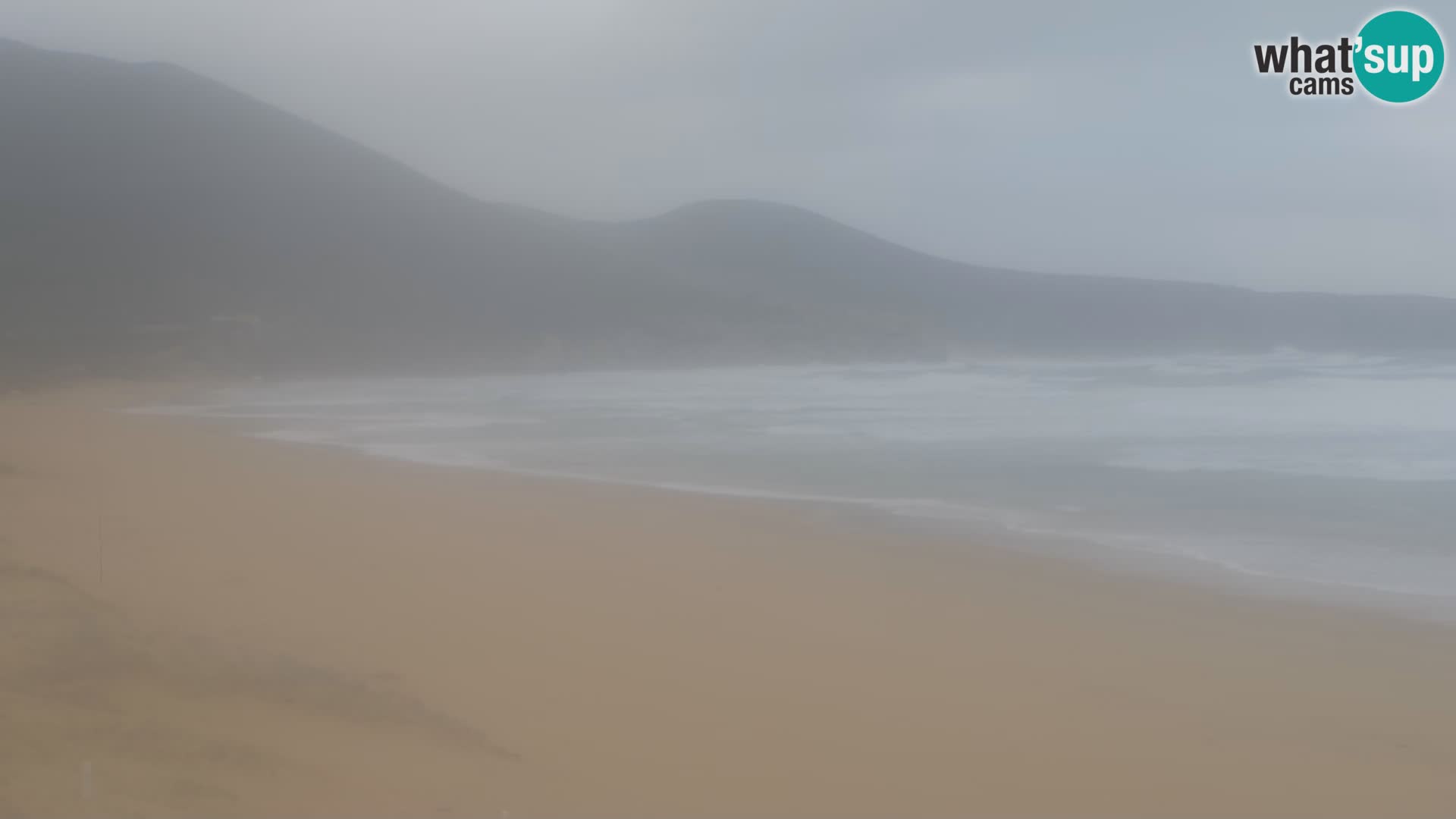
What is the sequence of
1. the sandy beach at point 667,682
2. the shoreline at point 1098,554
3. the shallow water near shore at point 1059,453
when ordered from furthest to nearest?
the shallow water near shore at point 1059,453, the shoreline at point 1098,554, the sandy beach at point 667,682

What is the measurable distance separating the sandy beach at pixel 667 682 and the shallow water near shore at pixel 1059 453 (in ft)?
4.82

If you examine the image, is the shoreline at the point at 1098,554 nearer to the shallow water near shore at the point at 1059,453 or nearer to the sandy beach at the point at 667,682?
the shallow water near shore at the point at 1059,453

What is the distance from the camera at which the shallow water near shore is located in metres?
8.41

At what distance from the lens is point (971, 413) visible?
21.6 m

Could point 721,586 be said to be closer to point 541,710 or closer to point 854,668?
point 854,668

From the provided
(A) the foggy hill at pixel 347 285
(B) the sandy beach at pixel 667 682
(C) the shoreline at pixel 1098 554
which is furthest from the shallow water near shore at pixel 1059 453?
(A) the foggy hill at pixel 347 285

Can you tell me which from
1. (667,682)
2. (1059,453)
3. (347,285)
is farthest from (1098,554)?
(347,285)

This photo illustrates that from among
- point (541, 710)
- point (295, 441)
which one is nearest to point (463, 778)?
point (541, 710)

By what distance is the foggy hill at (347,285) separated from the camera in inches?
1919

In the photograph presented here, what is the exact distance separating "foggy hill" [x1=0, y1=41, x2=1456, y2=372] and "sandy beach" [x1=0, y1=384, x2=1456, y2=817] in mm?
37462

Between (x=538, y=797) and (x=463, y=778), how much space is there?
0.88 feet

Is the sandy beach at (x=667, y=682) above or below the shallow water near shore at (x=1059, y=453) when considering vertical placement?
below

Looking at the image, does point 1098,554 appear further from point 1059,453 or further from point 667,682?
point 1059,453

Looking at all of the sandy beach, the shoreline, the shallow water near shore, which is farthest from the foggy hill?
the sandy beach
